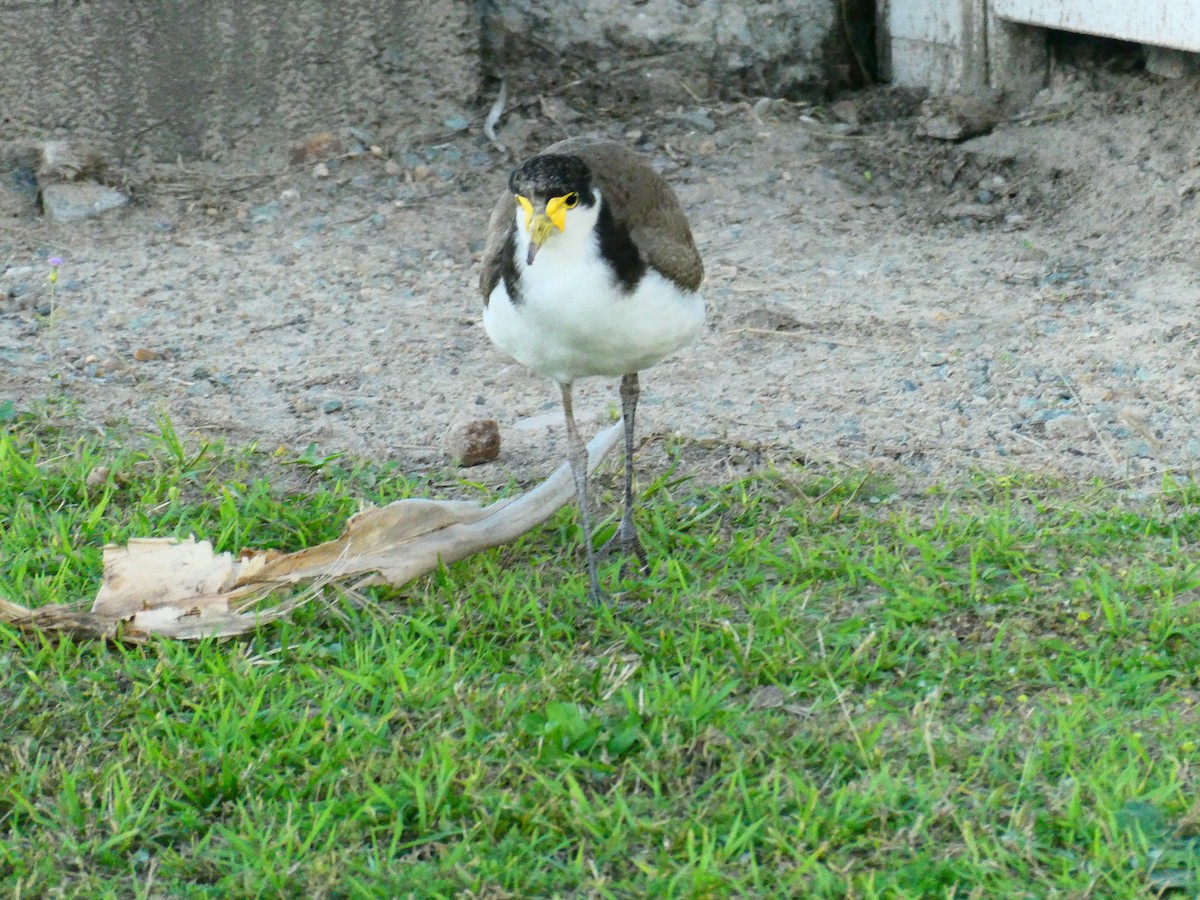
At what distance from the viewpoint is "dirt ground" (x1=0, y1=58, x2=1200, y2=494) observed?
4.91m

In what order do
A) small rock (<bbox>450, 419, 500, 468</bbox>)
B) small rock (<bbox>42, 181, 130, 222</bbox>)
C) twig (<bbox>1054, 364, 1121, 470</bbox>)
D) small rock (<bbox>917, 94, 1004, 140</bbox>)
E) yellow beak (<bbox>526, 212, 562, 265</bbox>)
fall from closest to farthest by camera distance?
yellow beak (<bbox>526, 212, 562, 265</bbox>)
twig (<bbox>1054, 364, 1121, 470</bbox>)
small rock (<bbox>450, 419, 500, 468</bbox>)
small rock (<bbox>42, 181, 130, 222</bbox>)
small rock (<bbox>917, 94, 1004, 140</bbox>)

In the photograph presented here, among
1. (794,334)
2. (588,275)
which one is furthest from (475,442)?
(794,334)

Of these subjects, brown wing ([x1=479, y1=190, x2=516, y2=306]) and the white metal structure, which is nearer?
brown wing ([x1=479, y1=190, x2=516, y2=306])

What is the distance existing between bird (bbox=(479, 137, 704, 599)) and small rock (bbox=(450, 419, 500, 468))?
1.92 ft

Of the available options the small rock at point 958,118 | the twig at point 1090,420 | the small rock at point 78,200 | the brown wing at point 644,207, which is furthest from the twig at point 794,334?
the small rock at point 78,200

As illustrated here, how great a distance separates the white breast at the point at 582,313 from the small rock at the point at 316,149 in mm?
3540

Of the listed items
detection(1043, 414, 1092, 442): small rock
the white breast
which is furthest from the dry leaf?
detection(1043, 414, 1092, 442): small rock

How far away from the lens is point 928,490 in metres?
4.42

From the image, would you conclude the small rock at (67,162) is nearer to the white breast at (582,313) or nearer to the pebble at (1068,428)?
the white breast at (582,313)

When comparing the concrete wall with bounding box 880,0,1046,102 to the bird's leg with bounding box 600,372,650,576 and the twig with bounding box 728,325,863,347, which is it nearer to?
the twig with bounding box 728,325,863,347

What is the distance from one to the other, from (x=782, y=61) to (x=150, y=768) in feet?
18.5

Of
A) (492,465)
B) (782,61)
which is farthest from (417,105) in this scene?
(492,465)

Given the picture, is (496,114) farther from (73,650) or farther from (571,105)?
(73,650)

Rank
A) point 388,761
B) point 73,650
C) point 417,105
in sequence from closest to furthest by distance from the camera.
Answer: point 388,761 → point 73,650 → point 417,105
